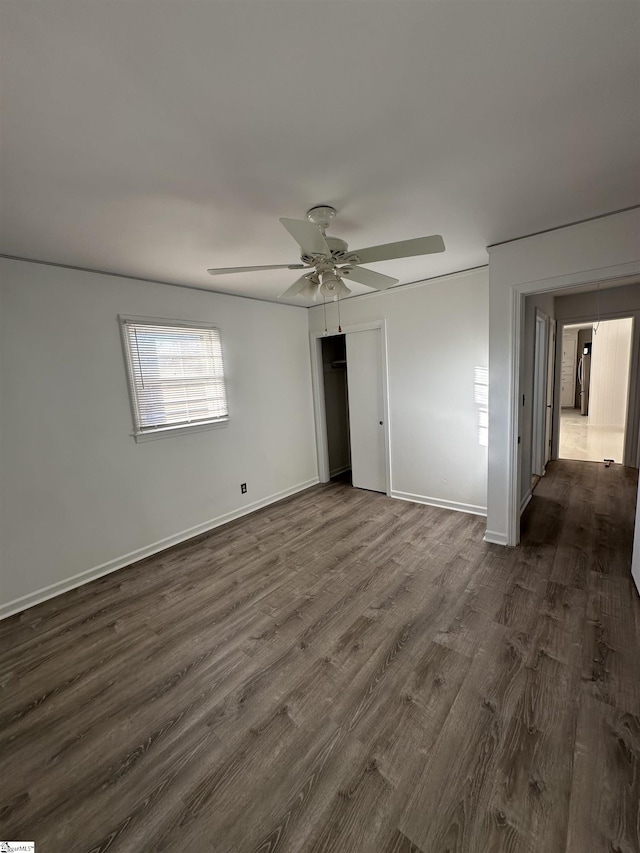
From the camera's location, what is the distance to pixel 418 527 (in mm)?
3678

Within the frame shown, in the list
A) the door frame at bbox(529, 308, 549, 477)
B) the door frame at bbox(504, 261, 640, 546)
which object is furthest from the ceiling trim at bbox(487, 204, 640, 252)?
the door frame at bbox(529, 308, 549, 477)

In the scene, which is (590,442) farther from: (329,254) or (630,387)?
(329,254)

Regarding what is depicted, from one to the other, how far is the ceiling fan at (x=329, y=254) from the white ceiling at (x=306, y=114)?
0.25 meters

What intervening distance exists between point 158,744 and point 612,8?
322 centimetres

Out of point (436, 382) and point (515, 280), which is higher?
point (515, 280)

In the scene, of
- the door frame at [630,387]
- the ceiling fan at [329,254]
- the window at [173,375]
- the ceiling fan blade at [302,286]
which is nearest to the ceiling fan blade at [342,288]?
the ceiling fan at [329,254]

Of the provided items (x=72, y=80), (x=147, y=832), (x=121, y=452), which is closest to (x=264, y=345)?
(x=121, y=452)

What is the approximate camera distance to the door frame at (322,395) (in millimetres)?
4383

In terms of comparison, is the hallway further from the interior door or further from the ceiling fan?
the ceiling fan

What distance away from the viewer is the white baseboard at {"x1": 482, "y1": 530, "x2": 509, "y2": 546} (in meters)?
3.23

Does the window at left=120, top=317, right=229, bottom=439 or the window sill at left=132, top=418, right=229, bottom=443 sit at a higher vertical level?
the window at left=120, top=317, right=229, bottom=439

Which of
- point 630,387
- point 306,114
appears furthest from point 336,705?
point 630,387

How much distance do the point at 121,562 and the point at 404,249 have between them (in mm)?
3486

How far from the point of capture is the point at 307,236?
174cm
